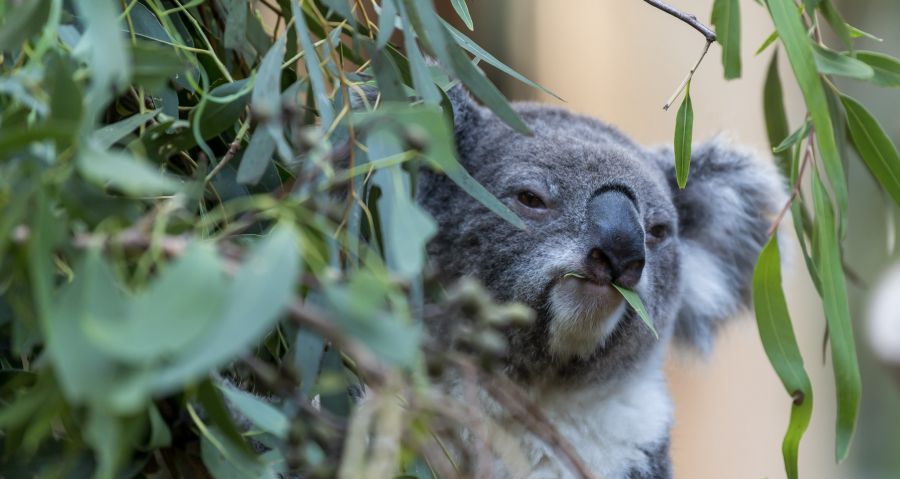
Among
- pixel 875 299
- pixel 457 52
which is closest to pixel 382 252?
pixel 457 52

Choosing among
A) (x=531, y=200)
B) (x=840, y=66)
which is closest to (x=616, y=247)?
(x=531, y=200)

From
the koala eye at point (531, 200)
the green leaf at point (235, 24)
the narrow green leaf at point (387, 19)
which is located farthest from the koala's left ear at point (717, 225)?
the narrow green leaf at point (387, 19)

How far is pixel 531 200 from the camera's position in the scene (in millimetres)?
1954

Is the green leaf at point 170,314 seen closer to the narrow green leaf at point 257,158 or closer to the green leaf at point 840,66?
the narrow green leaf at point 257,158

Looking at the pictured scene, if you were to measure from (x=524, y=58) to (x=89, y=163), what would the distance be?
5249 mm

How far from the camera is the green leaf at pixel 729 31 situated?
4.51ft

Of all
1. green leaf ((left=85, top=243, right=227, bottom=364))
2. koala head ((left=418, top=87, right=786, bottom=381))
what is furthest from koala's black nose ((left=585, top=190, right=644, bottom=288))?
green leaf ((left=85, top=243, right=227, bottom=364))

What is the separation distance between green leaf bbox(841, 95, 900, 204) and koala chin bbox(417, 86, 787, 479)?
39cm

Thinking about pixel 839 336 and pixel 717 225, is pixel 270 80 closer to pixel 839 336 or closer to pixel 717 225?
pixel 839 336

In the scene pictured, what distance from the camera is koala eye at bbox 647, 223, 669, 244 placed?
6.66 feet

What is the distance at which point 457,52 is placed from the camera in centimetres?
114

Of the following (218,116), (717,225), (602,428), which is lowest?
(602,428)

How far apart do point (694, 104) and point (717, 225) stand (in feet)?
8.07

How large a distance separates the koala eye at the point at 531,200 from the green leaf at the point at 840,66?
2.16 ft
